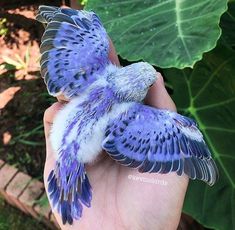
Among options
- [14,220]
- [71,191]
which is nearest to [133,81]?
[71,191]

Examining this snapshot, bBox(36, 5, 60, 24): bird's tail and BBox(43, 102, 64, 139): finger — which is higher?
BBox(36, 5, 60, 24): bird's tail

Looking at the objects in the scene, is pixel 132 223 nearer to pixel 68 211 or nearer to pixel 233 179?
pixel 68 211

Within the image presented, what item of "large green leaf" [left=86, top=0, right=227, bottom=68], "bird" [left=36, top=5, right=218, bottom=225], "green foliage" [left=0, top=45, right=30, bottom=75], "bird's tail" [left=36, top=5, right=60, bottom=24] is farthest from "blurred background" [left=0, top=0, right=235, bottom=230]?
"bird" [left=36, top=5, right=218, bottom=225]

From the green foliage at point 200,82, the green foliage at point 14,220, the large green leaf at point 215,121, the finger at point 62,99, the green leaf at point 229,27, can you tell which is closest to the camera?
the finger at point 62,99

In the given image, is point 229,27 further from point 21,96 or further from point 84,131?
point 21,96

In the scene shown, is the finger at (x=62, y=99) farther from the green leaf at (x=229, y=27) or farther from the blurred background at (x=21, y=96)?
the blurred background at (x=21, y=96)

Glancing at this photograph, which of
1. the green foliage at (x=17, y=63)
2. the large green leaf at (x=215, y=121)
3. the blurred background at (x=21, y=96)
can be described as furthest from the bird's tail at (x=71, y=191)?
the green foliage at (x=17, y=63)

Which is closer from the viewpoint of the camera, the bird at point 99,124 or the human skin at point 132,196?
the bird at point 99,124

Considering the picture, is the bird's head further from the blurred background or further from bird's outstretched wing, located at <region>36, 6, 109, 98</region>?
the blurred background
